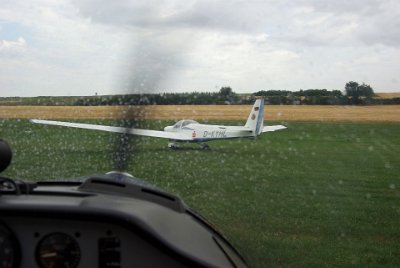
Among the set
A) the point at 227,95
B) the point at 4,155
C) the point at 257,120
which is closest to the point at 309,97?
the point at 227,95

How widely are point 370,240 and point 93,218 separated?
20.4 ft

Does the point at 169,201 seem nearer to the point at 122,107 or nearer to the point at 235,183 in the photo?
the point at 122,107

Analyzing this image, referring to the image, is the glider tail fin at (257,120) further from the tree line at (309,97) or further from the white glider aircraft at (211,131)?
the tree line at (309,97)

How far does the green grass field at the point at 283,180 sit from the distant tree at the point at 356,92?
5.81 ft

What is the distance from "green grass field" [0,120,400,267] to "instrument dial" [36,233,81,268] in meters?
1.91

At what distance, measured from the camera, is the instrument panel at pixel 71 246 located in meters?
1.91

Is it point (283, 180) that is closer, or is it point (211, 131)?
point (283, 180)

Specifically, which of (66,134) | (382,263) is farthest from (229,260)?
(66,134)

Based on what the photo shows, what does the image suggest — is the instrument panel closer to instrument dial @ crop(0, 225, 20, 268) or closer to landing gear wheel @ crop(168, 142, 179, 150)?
instrument dial @ crop(0, 225, 20, 268)

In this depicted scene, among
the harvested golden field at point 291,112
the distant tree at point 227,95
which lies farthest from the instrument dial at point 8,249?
the harvested golden field at point 291,112

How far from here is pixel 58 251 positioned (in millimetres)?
1937

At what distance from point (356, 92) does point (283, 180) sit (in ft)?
10.1

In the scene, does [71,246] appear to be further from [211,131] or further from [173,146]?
[173,146]

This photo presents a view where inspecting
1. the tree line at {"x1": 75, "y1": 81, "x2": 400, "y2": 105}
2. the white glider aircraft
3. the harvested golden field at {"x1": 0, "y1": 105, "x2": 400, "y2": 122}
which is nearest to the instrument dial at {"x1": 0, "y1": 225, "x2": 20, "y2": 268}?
the tree line at {"x1": 75, "y1": 81, "x2": 400, "y2": 105}
